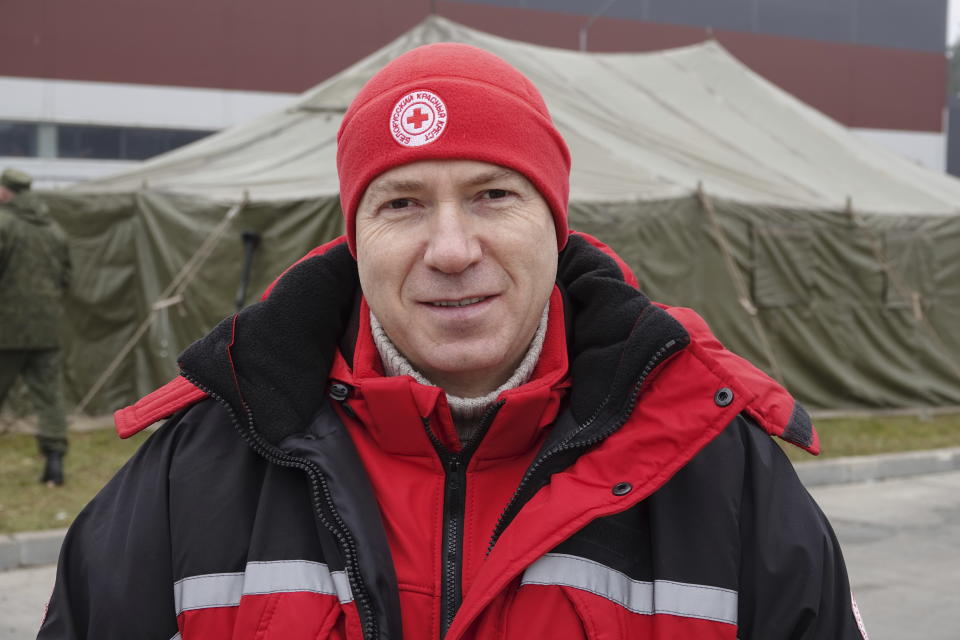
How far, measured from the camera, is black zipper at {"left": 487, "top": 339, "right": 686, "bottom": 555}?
1.60 m

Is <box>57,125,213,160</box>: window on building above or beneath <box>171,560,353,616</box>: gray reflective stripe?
above

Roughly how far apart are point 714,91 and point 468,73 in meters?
12.2

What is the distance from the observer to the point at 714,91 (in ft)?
43.4

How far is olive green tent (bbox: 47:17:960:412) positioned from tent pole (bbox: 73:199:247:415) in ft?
0.06

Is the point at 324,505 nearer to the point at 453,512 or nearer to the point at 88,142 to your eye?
the point at 453,512

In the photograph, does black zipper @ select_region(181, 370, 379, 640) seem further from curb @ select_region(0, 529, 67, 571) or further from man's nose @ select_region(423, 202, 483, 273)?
curb @ select_region(0, 529, 67, 571)

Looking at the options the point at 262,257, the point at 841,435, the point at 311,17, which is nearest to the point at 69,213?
the point at 262,257

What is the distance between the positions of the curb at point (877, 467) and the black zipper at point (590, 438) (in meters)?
6.21

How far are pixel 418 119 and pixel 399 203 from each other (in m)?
0.14

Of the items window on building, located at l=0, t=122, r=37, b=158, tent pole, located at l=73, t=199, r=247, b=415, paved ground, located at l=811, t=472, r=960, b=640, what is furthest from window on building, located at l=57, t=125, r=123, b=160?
paved ground, located at l=811, t=472, r=960, b=640

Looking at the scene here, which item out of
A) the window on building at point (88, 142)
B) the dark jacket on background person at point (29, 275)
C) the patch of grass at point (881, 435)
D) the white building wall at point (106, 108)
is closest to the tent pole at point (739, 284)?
the patch of grass at point (881, 435)

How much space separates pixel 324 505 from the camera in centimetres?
157

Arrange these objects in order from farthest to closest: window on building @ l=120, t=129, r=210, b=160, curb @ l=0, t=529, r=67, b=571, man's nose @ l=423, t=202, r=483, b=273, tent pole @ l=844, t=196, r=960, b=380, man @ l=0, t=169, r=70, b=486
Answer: window on building @ l=120, t=129, r=210, b=160
tent pole @ l=844, t=196, r=960, b=380
man @ l=0, t=169, r=70, b=486
curb @ l=0, t=529, r=67, b=571
man's nose @ l=423, t=202, r=483, b=273

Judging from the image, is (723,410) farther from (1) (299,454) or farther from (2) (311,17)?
(2) (311,17)
